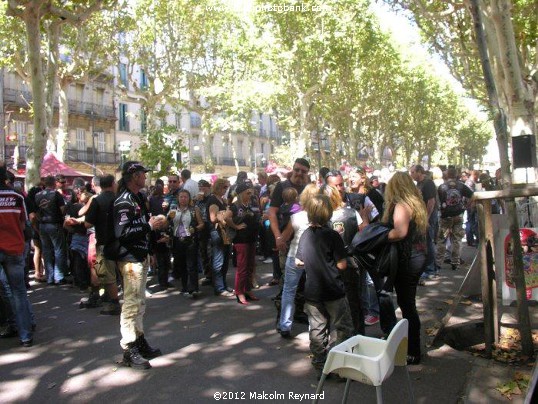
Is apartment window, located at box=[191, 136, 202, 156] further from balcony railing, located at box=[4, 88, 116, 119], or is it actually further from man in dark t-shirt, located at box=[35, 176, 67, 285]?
man in dark t-shirt, located at box=[35, 176, 67, 285]

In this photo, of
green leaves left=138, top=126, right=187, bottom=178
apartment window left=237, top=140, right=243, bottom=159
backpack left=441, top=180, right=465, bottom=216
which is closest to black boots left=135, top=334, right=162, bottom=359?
backpack left=441, top=180, right=465, bottom=216

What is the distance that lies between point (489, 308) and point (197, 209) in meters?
4.60

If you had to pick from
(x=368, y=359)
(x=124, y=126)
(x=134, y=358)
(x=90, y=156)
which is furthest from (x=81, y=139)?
(x=368, y=359)

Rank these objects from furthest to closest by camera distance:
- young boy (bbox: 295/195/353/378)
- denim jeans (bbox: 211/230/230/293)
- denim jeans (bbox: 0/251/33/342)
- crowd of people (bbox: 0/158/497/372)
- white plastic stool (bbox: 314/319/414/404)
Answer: denim jeans (bbox: 211/230/230/293) < denim jeans (bbox: 0/251/33/342) < crowd of people (bbox: 0/158/497/372) < young boy (bbox: 295/195/353/378) < white plastic stool (bbox: 314/319/414/404)

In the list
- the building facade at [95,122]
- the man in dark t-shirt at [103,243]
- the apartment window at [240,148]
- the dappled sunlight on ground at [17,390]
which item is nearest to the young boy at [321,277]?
the dappled sunlight on ground at [17,390]

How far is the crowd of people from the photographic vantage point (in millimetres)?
4559

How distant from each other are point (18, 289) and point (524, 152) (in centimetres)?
718

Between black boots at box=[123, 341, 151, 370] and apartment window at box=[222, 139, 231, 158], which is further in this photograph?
apartment window at box=[222, 139, 231, 158]

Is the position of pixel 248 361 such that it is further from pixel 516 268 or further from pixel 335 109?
pixel 335 109

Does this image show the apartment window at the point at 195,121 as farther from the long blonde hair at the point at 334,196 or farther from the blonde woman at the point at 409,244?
the blonde woman at the point at 409,244

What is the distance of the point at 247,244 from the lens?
7.41 metres

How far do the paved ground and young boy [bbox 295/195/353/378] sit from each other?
0.40m

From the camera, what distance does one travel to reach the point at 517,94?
1028 cm

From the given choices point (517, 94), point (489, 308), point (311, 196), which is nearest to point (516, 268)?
point (489, 308)
